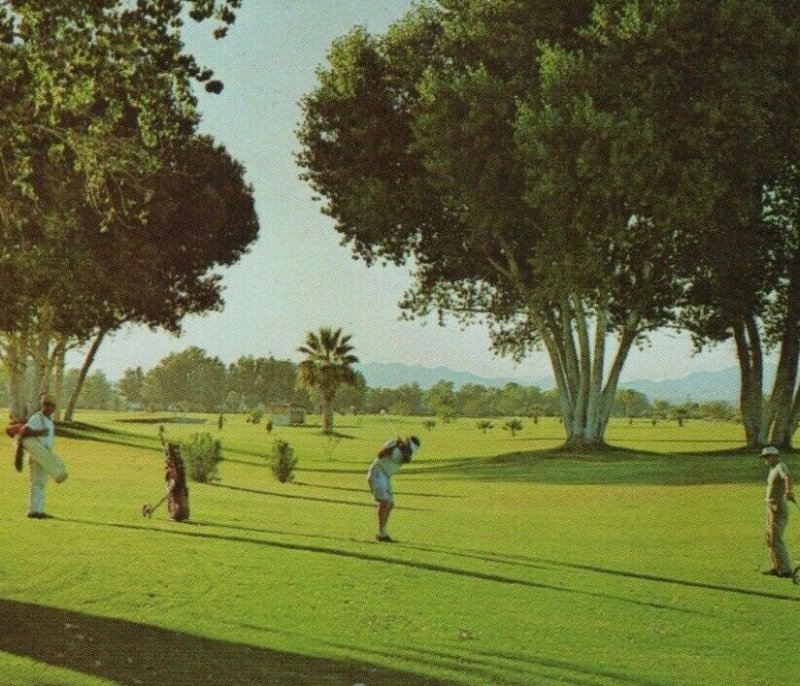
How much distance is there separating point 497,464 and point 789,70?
20485 millimetres

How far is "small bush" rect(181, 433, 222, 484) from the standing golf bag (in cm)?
1609

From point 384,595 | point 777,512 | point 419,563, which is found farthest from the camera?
point 777,512

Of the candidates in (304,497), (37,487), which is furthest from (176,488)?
(304,497)


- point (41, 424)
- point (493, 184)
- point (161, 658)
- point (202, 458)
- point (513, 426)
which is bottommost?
point (161, 658)

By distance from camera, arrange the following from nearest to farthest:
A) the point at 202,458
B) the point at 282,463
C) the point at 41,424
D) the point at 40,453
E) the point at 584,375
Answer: the point at 40,453
the point at 41,424
the point at 202,458
the point at 282,463
the point at 584,375

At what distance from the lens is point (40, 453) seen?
850 inches

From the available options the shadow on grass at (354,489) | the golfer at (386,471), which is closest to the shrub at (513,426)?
the shadow on grass at (354,489)

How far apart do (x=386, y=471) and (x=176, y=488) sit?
14.4ft

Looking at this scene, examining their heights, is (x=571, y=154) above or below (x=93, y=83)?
above

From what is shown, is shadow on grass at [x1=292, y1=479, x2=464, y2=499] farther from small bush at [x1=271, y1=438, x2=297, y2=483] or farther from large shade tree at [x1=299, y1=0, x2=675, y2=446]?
large shade tree at [x1=299, y1=0, x2=675, y2=446]

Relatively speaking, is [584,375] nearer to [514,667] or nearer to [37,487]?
[37,487]

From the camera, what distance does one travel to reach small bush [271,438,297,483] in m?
42.8

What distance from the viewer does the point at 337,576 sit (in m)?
17.2

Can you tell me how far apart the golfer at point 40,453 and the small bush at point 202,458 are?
1693cm
